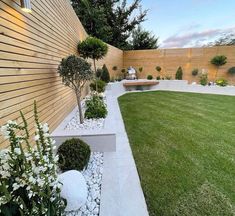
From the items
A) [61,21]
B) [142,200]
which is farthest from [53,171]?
[61,21]

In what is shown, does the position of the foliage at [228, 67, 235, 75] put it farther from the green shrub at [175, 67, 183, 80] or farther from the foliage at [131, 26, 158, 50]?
the foliage at [131, 26, 158, 50]

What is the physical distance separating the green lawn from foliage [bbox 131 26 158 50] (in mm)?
12437

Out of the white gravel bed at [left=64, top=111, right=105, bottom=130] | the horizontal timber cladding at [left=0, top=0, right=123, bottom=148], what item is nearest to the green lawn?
the white gravel bed at [left=64, top=111, right=105, bottom=130]

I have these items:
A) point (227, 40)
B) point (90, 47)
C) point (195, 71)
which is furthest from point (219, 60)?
point (227, 40)

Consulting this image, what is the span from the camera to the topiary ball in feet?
7.09

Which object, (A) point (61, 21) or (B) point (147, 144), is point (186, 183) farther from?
(A) point (61, 21)

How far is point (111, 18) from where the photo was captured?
15078 mm

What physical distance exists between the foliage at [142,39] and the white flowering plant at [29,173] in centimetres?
1649

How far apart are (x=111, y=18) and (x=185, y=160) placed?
48.8 feet

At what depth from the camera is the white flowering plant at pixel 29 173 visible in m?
1.03

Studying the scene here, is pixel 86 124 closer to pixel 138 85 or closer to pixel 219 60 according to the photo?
pixel 138 85

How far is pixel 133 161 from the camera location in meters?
2.77

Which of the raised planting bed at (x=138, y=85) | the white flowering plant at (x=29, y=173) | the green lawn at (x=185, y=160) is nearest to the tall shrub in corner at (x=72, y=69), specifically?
the green lawn at (x=185, y=160)

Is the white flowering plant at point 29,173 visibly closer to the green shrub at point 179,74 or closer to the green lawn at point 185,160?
the green lawn at point 185,160
